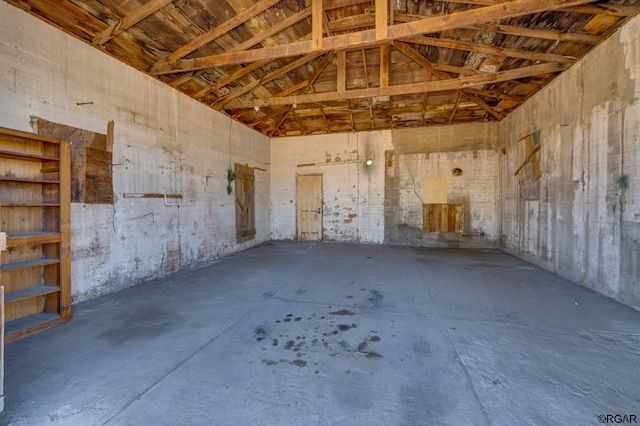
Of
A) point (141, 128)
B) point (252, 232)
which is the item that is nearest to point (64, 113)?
point (141, 128)

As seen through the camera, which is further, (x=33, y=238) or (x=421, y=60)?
(x=421, y=60)

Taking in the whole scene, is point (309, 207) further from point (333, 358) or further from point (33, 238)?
point (333, 358)

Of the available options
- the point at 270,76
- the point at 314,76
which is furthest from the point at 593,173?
the point at 270,76

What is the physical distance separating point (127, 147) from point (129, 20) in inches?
68.3

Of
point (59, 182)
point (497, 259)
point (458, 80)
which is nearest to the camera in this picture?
point (59, 182)

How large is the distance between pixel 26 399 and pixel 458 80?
672 centimetres

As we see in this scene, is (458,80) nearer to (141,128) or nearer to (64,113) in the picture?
(141,128)

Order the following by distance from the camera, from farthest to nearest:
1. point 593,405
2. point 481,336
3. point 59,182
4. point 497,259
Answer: point 497,259 < point 59,182 < point 481,336 < point 593,405

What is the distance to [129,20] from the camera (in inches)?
138

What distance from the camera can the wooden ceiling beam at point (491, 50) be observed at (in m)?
4.23

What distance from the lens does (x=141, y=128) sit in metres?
4.48

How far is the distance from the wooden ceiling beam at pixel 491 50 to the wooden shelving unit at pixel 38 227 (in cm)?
506

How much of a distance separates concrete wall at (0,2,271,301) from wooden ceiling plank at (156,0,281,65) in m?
0.81

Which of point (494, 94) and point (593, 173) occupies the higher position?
point (494, 94)
